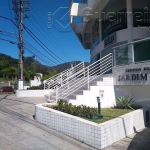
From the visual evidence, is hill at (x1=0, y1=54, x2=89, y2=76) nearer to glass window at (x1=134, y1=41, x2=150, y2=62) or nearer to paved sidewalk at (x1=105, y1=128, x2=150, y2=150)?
glass window at (x1=134, y1=41, x2=150, y2=62)

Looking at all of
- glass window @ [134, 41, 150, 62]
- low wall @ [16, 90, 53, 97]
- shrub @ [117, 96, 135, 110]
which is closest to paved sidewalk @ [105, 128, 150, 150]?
shrub @ [117, 96, 135, 110]

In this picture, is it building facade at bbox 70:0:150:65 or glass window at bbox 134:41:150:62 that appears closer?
glass window at bbox 134:41:150:62

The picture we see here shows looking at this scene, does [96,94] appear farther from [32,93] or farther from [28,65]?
[28,65]

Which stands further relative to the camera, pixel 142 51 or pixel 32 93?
pixel 32 93

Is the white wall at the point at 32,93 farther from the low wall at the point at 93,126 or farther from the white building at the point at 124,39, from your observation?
the low wall at the point at 93,126

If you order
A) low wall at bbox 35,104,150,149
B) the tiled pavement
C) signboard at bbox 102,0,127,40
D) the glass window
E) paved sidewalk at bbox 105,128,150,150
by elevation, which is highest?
signboard at bbox 102,0,127,40

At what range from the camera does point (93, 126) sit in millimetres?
5867

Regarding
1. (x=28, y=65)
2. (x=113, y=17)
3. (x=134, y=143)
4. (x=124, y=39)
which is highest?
(x=28, y=65)

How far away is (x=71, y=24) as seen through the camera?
76.3ft

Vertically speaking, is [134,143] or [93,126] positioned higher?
[93,126]

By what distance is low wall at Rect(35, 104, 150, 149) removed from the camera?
5832mm

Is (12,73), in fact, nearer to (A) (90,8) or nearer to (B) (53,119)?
(A) (90,8)

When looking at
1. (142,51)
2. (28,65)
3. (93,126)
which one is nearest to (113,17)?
(142,51)

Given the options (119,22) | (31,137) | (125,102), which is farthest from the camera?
(119,22)
